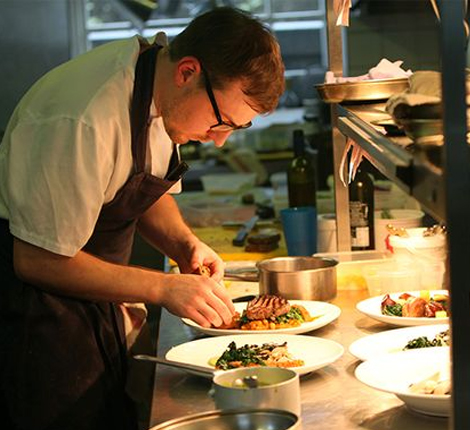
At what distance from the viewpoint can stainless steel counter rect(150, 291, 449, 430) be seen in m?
1.68

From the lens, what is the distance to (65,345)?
2346 millimetres

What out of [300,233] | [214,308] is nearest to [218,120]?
[214,308]

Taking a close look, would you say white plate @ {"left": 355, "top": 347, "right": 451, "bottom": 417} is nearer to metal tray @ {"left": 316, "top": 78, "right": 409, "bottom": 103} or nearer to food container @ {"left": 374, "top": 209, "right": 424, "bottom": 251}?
metal tray @ {"left": 316, "top": 78, "right": 409, "bottom": 103}

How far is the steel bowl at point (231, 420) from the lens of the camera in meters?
1.42

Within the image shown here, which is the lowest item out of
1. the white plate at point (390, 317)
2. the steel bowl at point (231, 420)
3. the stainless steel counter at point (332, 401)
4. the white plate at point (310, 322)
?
the stainless steel counter at point (332, 401)

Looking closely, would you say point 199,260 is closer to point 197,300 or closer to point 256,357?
point 197,300

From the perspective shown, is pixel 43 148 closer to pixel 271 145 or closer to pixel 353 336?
pixel 353 336

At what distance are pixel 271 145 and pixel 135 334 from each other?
18.0ft

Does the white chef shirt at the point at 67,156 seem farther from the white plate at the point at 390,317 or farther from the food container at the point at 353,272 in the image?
the food container at the point at 353,272

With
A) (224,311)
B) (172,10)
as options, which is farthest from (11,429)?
(172,10)

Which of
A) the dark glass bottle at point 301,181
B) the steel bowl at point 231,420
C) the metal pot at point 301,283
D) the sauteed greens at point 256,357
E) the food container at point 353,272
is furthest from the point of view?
the dark glass bottle at point 301,181

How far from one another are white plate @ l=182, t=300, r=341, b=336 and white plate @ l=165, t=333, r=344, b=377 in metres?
0.05

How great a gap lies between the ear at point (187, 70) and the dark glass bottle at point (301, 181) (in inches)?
66.0

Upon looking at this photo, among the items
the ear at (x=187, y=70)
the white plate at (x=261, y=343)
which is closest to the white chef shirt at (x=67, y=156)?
the ear at (x=187, y=70)
